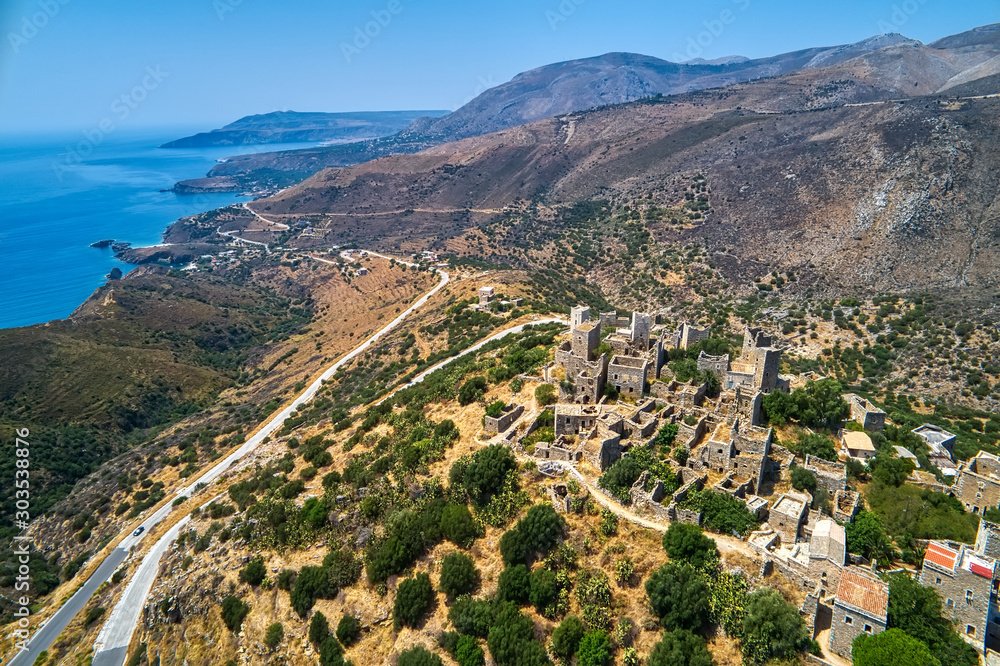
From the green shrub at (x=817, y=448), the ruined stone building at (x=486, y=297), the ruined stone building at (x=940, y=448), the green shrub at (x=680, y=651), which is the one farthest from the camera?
the ruined stone building at (x=486, y=297)

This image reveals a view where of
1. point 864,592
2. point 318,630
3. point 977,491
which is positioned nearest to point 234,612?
point 318,630

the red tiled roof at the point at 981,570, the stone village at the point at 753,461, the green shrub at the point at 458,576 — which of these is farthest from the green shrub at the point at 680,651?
the red tiled roof at the point at 981,570

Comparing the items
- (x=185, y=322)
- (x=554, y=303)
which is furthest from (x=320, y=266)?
(x=554, y=303)

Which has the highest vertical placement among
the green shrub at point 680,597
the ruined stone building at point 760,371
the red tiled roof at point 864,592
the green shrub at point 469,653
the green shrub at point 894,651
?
the ruined stone building at point 760,371

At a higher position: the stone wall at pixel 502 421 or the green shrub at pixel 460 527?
the stone wall at pixel 502 421

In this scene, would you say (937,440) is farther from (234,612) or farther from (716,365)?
(234,612)

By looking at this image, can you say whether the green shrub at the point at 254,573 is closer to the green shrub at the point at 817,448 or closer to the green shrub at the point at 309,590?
the green shrub at the point at 309,590

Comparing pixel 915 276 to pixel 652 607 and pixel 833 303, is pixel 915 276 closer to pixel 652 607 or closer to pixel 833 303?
pixel 833 303
